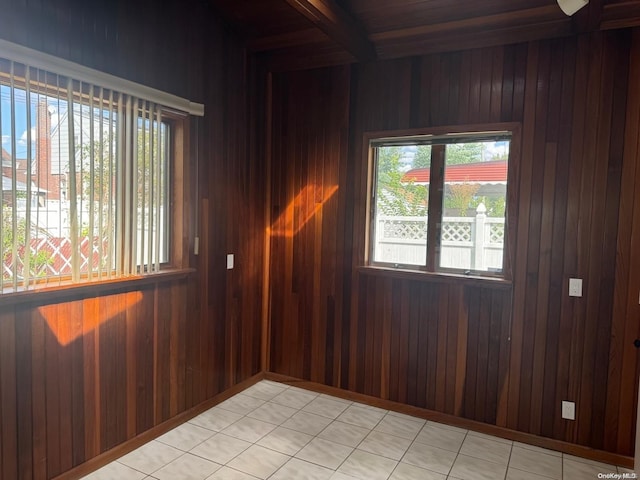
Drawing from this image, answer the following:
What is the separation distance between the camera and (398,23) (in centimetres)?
285

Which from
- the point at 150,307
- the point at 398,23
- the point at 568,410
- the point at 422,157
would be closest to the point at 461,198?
the point at 422,157

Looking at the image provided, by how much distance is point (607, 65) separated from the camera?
256cm

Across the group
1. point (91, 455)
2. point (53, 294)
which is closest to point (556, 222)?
point (53, 294)

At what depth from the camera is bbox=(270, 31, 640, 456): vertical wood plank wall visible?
2.58m

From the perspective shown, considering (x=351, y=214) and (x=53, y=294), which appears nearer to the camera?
(x=53, y=294)

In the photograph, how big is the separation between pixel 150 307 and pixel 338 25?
214 cm

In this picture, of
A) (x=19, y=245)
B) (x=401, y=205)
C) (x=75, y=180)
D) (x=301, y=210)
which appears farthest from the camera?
Answer: (x=301, y=210)

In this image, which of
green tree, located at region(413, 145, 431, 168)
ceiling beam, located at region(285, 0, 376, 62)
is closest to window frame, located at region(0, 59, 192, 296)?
ceiling beam, located at region(285, 0, 376, 62)

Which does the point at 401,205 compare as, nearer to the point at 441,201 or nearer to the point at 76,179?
the point at 441,201

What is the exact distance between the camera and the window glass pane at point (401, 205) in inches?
123

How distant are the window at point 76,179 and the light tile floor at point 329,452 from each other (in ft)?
3.75

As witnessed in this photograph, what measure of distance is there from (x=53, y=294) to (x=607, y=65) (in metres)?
3.36

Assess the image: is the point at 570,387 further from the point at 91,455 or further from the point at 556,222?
the point at 91,455

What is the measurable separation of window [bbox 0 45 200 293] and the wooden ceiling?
3.33ft
